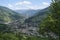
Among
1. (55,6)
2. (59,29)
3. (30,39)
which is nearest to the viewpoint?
(59,29)

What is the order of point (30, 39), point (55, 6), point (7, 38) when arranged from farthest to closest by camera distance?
point (7, 38)
point (30, 39)
point (55, 6)

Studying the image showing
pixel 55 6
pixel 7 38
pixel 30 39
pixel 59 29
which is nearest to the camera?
pixel 59 29

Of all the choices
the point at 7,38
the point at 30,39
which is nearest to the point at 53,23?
the point at 30,39

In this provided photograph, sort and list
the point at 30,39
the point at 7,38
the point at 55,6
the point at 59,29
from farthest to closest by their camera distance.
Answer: the point at 7,38 → the point at 30,39 → the point at 55,6 → the point at 59,29

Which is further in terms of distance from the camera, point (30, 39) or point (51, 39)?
point (30, 39)

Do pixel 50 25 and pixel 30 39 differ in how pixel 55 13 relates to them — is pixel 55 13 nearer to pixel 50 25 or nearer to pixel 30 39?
pixel 50 25

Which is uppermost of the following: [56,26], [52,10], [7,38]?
[52,10]

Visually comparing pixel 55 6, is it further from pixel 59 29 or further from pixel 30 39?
pixel 30 39

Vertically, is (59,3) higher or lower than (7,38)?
higher

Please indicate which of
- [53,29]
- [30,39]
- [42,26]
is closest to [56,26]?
[53,29]
